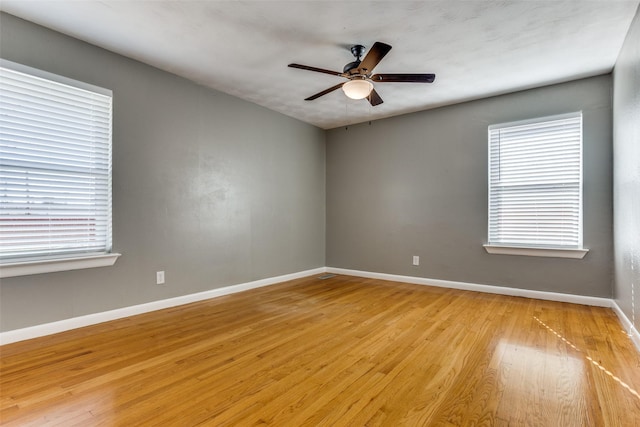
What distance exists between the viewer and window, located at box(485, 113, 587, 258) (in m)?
3.68

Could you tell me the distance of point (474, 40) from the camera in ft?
9.33

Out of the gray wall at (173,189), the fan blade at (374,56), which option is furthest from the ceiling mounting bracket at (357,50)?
the gray wall at (173,189)

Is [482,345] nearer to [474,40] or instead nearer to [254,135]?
[474,40]

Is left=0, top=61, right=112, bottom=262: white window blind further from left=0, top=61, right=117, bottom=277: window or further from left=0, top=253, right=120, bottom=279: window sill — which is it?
left=0, top=253, right=120, bottom=279: window sill

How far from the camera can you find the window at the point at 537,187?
368 centimetres

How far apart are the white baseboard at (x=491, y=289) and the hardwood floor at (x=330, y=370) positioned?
24 cm

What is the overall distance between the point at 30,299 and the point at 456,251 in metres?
4.69

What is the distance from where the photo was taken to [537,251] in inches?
150

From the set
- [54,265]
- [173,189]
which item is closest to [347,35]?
[173,189]

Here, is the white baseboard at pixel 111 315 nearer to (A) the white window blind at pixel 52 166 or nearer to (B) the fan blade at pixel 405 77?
(A) the white window blind at pixel 52 166

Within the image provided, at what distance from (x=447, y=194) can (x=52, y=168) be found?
4536 mm

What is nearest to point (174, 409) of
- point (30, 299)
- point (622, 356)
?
point (30, 299)

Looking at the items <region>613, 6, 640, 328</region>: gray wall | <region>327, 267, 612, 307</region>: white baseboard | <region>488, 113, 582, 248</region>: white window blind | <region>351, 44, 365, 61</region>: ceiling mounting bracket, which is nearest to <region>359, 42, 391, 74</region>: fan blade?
<region>351, 44, 365, 61</region>: ceiling mounting bracket

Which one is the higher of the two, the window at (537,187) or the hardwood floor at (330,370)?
the window at (537,187)
